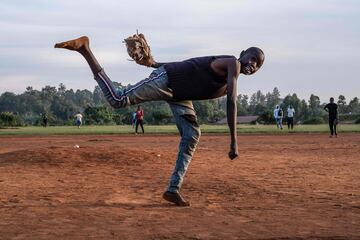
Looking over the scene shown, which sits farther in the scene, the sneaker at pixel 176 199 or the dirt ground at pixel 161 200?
the sneaker at pixel 176 199

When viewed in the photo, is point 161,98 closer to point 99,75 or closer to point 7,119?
point 99,75

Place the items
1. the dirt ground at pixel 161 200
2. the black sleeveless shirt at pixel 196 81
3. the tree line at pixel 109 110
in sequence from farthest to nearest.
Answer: the tree line at pixel 109 110
the black sleeveless shirt at pixel 196 81
the dirt ground at pixel 161 200

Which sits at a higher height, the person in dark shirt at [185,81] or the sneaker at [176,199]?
the person in dark shirt at [185,81]

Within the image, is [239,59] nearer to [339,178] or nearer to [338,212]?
[338,212]

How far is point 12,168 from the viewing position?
1087 centimetres

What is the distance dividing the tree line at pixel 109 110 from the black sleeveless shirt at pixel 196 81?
52180 millimetres

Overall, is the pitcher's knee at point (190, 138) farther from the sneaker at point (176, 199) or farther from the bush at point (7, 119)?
the bush at point (7, 119)

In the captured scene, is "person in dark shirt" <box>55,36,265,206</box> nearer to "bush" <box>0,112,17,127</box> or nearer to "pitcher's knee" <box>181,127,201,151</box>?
"pitcher's knee" <box>181,127,201,151</box>

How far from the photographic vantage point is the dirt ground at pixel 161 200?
527 centimetres

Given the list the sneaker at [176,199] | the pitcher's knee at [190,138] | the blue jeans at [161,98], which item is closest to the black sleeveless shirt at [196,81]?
the blue jeans at [161,98]

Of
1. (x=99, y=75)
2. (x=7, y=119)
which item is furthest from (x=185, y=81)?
(x=7, y=119)

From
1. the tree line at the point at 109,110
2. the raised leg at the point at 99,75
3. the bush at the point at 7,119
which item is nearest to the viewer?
the raised leg at the point at 99,75

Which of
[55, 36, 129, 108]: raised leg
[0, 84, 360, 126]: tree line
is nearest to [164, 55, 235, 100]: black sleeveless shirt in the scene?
[55, 36, 129, 108]: raised leg

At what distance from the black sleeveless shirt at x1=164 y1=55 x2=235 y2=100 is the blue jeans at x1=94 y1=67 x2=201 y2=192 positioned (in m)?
0.10
